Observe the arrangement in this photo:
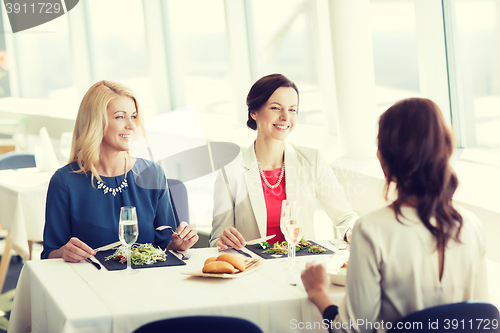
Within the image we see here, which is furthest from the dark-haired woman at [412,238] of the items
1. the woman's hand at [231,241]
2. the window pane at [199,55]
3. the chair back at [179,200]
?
the window pane at [199,55]

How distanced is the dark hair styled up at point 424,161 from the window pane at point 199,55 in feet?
14.8

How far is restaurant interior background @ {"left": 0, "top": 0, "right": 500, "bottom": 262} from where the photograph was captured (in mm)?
3029

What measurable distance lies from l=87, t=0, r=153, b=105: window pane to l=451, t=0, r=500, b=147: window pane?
4428mm

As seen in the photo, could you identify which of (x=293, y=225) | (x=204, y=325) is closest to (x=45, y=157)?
(x=293, y=225)

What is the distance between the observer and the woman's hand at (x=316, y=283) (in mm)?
1271

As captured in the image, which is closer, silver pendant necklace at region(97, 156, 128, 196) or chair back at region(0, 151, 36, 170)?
silver pendant necklace at region(97, 156, 128, 196)

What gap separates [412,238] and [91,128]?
53.9 inches

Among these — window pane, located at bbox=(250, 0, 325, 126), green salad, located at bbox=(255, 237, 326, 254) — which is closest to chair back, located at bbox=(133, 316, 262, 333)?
green salad, located at bbox=(255, 237, 326, 254)

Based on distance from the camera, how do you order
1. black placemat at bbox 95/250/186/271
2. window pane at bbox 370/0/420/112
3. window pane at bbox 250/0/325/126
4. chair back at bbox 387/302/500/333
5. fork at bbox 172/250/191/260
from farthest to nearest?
1. window pane at bbox 250/0/325/126
2. window pane at bbox 370/0/420/112
3. fork at bbox 172/250/191/260
4. black placemat at bbox 95/250/186/271
5. chair back at bbox 387/302/500/333

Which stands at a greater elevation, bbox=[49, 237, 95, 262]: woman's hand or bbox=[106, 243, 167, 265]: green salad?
bbox=[49, 237, 95, 262]: woman's hand

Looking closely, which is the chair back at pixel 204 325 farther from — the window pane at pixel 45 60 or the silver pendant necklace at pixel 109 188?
the window pane at pixel 45 60

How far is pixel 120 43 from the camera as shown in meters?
7.04

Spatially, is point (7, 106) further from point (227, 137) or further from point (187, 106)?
point (227, 137)

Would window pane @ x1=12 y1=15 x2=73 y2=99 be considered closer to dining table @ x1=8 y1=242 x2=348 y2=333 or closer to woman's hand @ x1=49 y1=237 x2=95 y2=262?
woman's hand @ x1=49 y1=237 x2=95 y2=262
